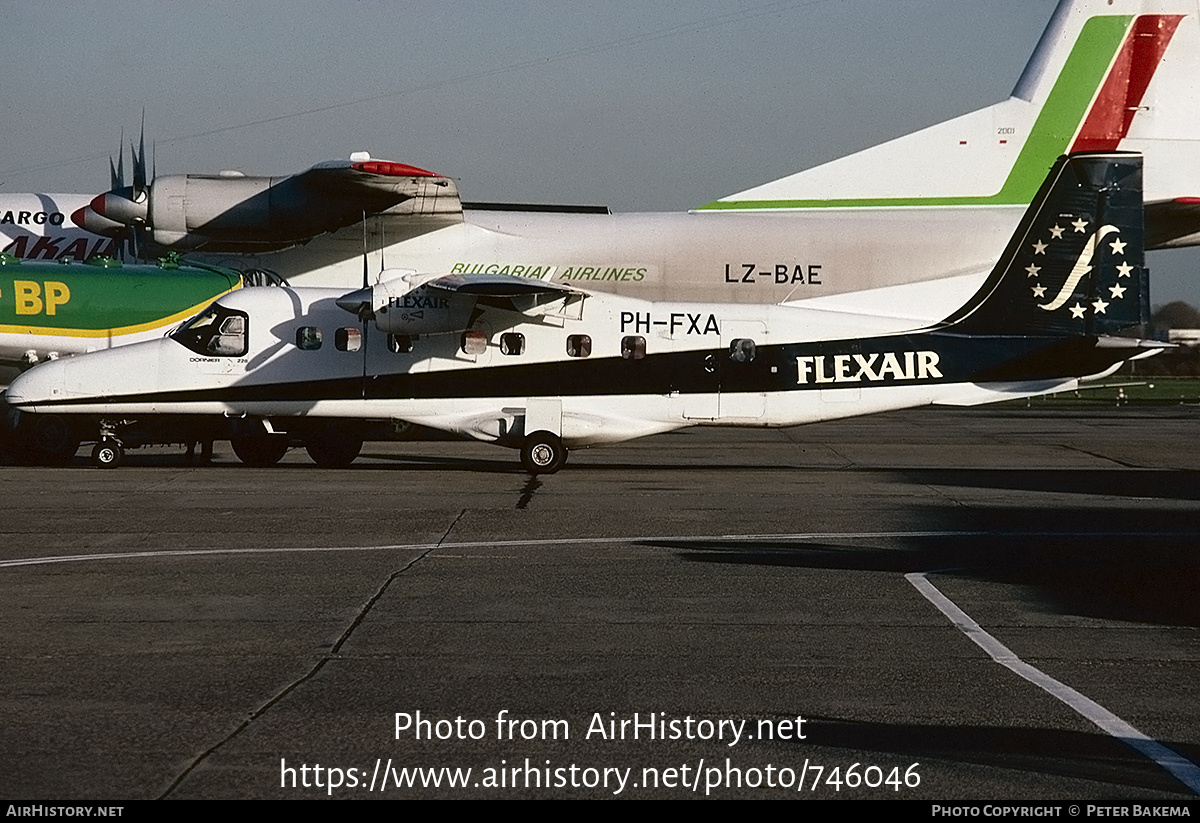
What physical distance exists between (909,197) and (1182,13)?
756 cm

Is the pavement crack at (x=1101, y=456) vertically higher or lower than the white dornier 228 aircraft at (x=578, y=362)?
lower

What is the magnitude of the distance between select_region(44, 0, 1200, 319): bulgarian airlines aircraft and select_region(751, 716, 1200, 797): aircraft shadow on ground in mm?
21669

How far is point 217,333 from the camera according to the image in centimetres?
2148

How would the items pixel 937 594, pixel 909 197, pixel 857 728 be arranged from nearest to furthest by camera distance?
pixel 857 728
pixel 937 594
pixel 909 197

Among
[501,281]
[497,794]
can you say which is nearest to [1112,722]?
[497,794]

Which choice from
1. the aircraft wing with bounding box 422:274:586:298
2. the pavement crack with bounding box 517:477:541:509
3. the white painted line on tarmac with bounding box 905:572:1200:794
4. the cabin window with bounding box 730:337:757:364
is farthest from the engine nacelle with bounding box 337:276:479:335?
the white painted line on tarmac with bounding box 905:572:1200:794

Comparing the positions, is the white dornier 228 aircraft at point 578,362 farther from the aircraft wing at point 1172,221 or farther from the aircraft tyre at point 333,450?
the aircraft wing at point 1172,221

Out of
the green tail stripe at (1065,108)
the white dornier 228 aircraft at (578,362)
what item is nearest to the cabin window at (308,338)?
the white dornier 228 aircraft at (578,362)

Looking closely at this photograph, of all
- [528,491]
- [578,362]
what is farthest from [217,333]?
[528,491]

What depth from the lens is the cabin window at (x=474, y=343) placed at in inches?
849

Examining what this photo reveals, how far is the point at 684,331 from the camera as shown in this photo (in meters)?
21.7

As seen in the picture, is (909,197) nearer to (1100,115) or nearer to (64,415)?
(1100,115)

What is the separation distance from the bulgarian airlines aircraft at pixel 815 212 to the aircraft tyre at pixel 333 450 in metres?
6.59

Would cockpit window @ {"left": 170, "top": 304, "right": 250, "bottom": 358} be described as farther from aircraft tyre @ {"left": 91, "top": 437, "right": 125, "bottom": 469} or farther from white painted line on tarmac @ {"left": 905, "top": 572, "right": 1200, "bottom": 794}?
white painted line on tarmac @ {"left": 905, "top": 572, "right": 1200, "bottom": 794}
